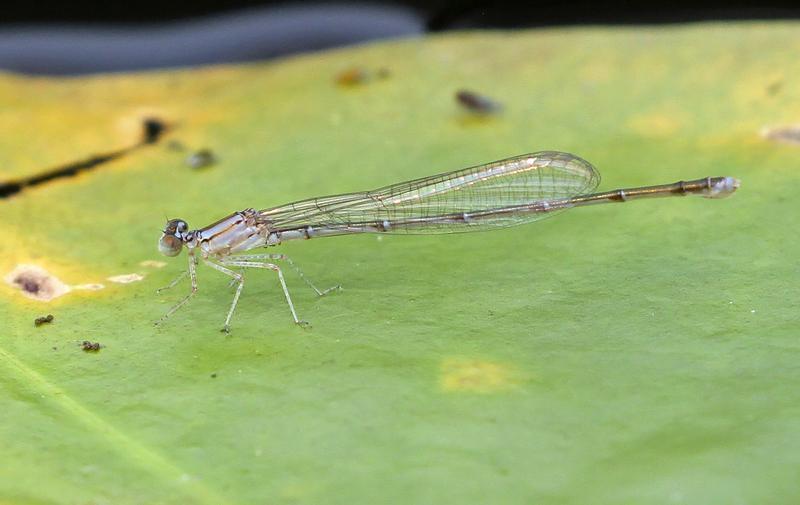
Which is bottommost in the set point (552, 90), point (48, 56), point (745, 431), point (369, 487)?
point (369, 487)

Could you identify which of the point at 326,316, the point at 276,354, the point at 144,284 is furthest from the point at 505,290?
the point at 144,284

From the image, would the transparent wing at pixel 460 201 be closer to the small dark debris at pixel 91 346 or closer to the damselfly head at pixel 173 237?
the damselfly head at pixel 173 237

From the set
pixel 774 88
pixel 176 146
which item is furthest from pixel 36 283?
pixel 774 88

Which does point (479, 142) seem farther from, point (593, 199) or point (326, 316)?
point (326, 316)

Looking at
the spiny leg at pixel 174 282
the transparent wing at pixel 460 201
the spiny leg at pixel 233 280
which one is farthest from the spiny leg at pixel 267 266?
the spiny leg at pixel 174 282

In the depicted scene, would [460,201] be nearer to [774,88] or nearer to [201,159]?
[201,159]

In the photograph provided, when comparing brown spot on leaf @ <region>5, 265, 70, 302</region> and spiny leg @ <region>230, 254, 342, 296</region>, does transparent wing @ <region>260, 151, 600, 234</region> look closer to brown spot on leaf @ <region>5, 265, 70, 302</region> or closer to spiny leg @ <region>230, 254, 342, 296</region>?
spiny leg @ <region>230, 254, 342, 296</region>
